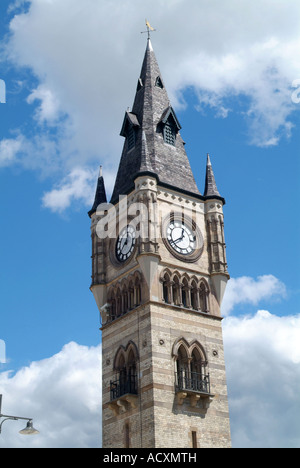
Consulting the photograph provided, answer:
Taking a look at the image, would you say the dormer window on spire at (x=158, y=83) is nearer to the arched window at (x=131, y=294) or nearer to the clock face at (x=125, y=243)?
the clock face at (x=125, y=243)

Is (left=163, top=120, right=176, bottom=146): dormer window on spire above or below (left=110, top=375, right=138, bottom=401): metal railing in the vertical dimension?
above

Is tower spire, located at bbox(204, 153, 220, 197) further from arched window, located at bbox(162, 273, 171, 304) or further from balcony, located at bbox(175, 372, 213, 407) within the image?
balcony, located at bbox(175, 372, 213, 407)

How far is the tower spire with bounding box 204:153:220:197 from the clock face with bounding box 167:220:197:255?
387cm

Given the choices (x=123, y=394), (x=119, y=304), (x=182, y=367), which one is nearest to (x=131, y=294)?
(x=119, y=304)

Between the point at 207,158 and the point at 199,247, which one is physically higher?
the point at 207,158

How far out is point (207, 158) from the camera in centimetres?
5688

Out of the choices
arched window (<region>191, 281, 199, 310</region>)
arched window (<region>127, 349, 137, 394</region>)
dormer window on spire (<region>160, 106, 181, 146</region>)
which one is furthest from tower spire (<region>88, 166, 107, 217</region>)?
arched window (<region>127, 349, 137, 394</region>)

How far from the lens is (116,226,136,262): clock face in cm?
5031

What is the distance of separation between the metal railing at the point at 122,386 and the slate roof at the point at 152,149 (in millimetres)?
13830

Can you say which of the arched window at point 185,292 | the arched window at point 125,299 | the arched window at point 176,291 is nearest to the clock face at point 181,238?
the arched window at point 185,292

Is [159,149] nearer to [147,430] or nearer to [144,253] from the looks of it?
[144,253]
